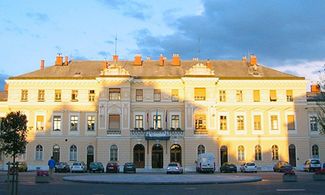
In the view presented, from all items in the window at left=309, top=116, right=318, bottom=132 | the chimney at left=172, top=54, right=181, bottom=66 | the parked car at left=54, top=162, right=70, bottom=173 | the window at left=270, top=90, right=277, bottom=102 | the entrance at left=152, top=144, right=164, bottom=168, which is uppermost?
the chimney at left=172, top=54, right=181, bottom=66

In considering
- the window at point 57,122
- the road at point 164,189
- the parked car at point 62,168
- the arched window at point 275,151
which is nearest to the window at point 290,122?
the arched window at point 275,151

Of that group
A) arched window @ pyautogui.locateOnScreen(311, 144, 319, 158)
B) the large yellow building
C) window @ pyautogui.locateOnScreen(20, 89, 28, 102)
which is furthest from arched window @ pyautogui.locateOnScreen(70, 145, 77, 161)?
arched window @ pyautogui.locateOnScreen(311, 144, 319, 158)

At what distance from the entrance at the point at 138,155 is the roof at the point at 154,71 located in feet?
33.7

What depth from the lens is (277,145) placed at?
60.5m

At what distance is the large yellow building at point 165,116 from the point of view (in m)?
59.0

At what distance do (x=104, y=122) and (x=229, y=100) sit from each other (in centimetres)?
1840

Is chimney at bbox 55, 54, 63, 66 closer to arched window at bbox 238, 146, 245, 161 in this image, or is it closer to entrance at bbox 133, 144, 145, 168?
entrance at bbox 133, 144, 145, 168

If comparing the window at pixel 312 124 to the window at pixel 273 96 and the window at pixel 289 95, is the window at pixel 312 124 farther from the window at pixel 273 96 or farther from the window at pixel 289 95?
the window at pixel 273 96

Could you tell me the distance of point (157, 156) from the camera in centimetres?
5947

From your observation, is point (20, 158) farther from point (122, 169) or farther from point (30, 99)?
point (122, 169)

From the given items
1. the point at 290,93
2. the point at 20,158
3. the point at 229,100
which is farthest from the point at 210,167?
the point at 20,158

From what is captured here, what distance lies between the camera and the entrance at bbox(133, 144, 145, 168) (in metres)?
59.3

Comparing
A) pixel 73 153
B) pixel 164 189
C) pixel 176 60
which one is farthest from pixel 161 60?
pixel 164 189

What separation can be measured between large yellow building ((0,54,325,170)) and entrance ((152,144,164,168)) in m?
0.14
